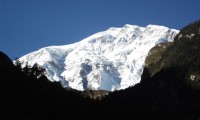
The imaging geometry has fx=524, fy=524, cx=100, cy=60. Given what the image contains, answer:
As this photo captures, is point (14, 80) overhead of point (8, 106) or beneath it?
overhead

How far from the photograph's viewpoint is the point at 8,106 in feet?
518

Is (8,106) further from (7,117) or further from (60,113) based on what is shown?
(60,113)

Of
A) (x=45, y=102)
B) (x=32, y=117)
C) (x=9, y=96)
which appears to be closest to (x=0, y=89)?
(x=9, y=96)

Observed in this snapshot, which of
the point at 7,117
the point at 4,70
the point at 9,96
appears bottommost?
the point at 7,117

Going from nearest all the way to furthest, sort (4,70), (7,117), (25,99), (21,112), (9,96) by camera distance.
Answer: (7,117) → (21,112) → (9,96) → (25,99) → (4,70)

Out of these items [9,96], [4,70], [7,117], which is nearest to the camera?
[7,117]

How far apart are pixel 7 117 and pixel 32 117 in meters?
19.2

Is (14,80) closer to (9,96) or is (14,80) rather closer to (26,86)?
(26,86)

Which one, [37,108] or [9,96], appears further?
[37,108]

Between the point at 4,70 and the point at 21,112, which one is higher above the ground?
the point at 4,70

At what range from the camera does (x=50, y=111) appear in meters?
194

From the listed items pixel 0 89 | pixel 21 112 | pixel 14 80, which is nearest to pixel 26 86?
pixel 14 80

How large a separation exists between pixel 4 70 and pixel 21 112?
127 ft

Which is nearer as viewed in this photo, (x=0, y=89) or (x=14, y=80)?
(x=0, y=89)
